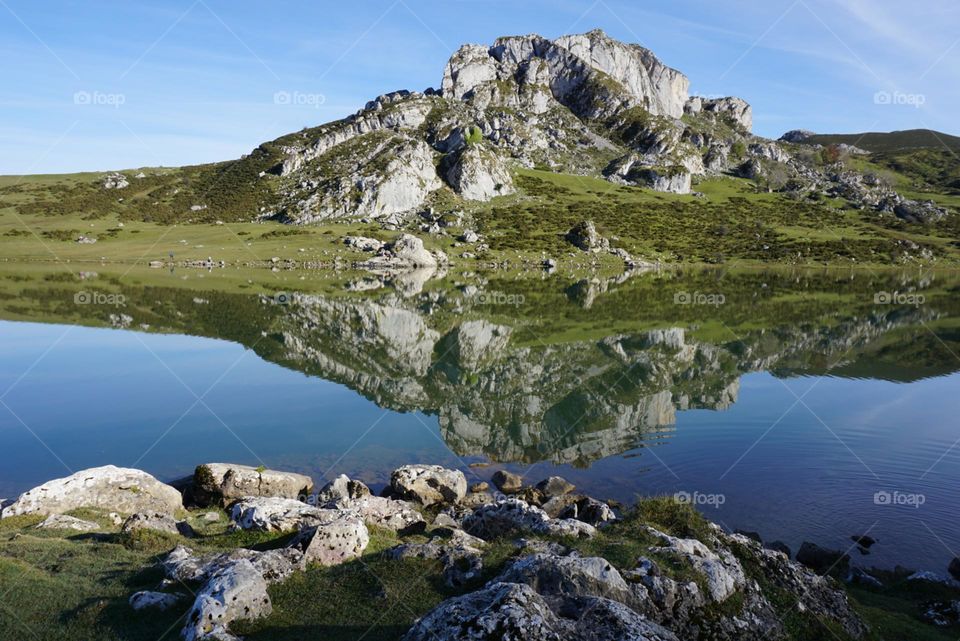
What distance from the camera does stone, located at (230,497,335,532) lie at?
18469mm

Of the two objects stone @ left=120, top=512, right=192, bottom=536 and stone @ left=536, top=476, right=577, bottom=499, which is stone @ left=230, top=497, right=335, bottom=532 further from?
stone @ left=536, top=476, right=577, bottom=499

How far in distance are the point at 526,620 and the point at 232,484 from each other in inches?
789

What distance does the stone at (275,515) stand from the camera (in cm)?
1847

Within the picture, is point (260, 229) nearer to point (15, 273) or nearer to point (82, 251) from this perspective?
point (82, 251)

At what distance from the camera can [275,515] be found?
61.8 ft

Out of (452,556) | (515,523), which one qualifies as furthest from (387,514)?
(452,556)

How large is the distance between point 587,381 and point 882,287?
356 feet

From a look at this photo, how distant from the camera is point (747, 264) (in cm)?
17225

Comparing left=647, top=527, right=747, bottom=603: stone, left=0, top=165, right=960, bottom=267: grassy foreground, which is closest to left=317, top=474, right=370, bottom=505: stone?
left=647, top=527, right=747, bottom=603: stone

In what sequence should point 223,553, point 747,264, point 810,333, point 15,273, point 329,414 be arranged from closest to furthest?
point 223,553
point 329,414
point 810,333
point 15,273
point 747,264

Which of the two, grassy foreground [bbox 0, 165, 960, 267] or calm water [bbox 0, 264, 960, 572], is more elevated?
grassy foreground [bbox 0, 165, 960, 267]

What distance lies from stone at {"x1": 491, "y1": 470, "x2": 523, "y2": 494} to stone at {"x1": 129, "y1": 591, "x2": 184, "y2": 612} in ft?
59.2

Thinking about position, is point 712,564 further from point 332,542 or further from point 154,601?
point 154,601

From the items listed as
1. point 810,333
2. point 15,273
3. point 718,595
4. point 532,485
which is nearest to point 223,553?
point 718,595
